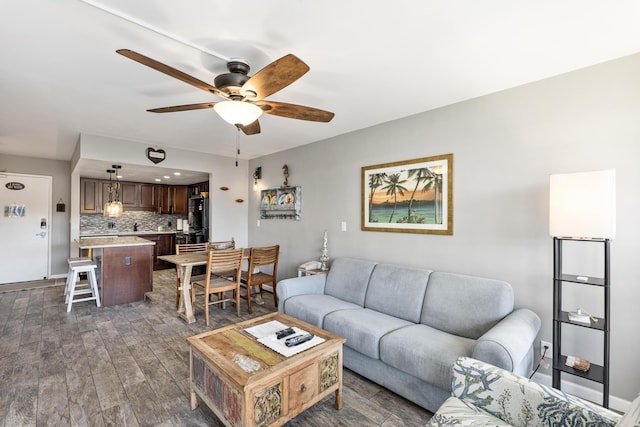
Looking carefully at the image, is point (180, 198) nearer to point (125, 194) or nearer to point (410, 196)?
point (125, 194)

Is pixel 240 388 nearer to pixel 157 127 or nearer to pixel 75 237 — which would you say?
pixel 157 127

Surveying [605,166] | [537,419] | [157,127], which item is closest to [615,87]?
[605,166]

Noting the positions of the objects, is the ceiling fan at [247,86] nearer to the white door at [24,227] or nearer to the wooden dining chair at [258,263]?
the wooden dining chair at [258,263]

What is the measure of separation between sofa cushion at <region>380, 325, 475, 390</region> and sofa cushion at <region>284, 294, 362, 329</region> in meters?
0.67

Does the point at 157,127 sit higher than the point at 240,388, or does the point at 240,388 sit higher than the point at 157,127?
the point at 157,127

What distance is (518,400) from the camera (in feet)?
4.47

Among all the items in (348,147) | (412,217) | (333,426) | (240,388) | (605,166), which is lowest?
(333,426)

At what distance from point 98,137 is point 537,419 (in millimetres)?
5257

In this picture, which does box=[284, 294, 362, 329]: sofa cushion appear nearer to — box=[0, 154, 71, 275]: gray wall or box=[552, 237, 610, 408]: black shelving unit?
box=[552, 237, 610, 408]: black shelving unit

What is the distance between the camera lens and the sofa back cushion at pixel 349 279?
3.15 m

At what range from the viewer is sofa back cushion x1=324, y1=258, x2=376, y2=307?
3150mm

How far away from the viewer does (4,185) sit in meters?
5.51

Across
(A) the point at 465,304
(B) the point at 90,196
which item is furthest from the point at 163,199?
(A) the point at 465,304

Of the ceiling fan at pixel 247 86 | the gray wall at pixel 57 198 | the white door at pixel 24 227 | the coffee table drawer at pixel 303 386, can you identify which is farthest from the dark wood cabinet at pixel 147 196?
the coffee table drawer at pixel 303 386
